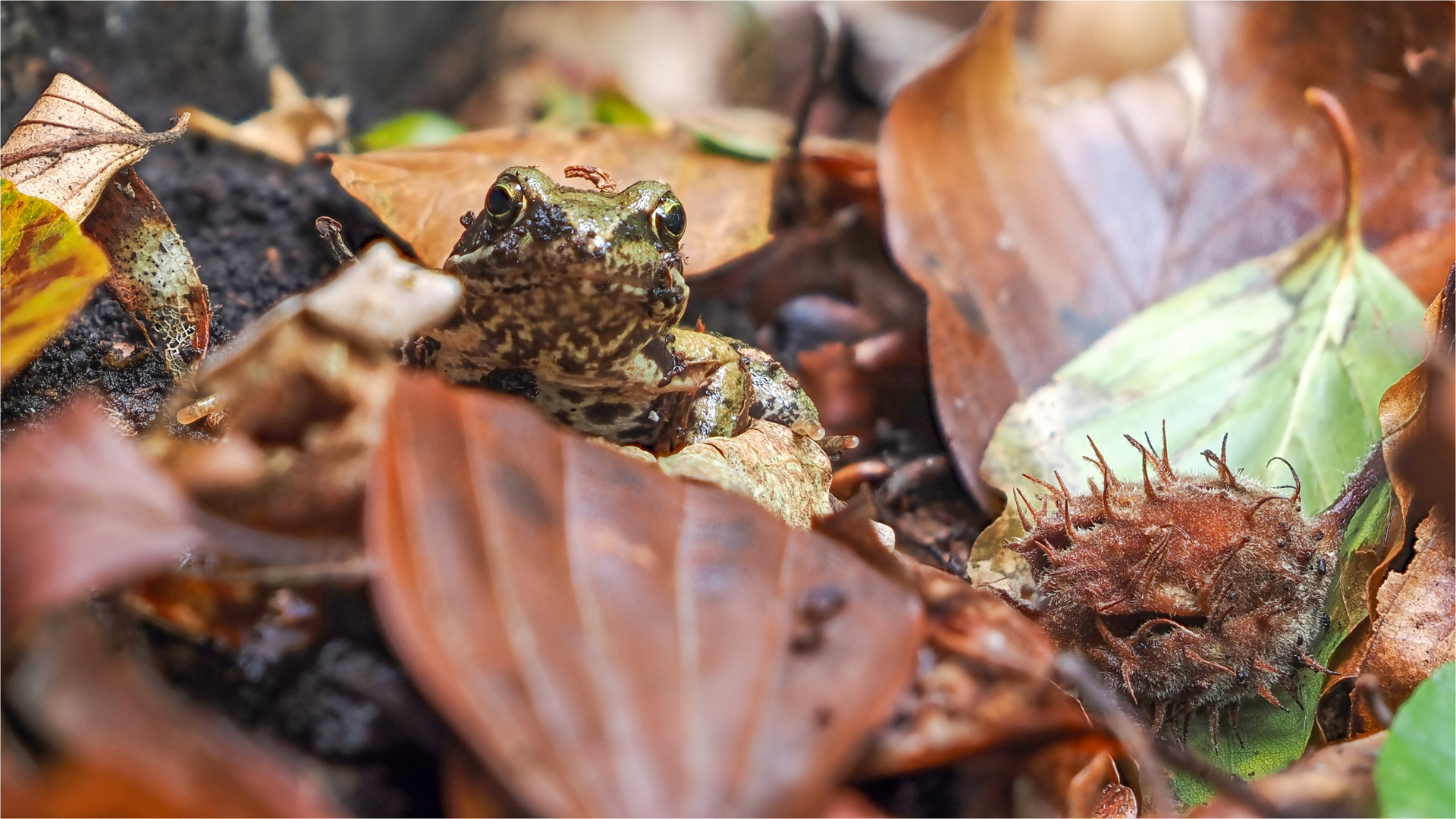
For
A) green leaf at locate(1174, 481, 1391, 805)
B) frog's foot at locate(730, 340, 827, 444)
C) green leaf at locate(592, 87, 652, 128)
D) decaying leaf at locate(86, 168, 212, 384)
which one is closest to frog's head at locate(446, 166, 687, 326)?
frog's foot at locate(730, 340, 827, 444)

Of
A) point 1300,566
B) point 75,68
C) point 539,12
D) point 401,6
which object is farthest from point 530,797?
point 539,12

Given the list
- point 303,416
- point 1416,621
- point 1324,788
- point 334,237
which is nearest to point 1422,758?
point 1324,788

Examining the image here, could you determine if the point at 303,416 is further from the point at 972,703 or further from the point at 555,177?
the point at 555,177

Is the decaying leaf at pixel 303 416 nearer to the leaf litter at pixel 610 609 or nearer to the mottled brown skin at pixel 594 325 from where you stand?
the leaf litter at pixel 610 609

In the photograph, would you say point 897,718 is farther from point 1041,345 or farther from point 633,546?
point 1041,345

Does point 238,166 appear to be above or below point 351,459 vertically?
below

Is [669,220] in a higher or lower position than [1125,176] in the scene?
higher

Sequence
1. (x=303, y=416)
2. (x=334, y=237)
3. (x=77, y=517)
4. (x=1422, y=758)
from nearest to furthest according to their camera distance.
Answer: (x=77, y=517) < (x=303, y=416) < (x=1422, y=758) < (x=334, y=237)

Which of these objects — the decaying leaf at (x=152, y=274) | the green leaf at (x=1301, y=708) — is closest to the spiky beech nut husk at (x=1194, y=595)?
the green leaf at (x=1301, y=708)
